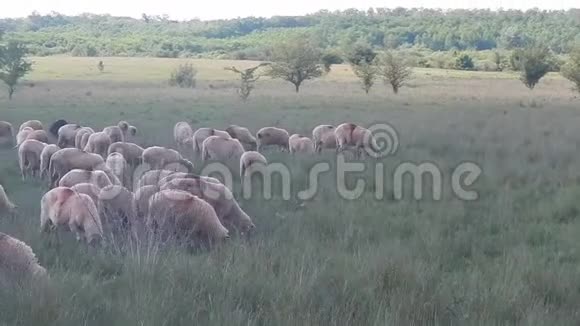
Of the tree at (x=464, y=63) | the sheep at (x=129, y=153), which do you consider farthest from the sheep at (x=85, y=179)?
the tree at (x=464, y=63)

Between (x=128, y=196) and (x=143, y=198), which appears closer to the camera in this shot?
(x=143, y=198)

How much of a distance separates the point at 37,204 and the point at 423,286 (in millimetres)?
7012

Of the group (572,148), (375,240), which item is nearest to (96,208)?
(375,240)

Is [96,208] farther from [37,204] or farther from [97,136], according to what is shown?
[97,136]

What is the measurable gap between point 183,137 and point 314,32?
104201mm

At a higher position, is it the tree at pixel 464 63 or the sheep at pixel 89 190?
the sheep at pixel 89 190

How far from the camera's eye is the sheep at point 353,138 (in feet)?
56.2

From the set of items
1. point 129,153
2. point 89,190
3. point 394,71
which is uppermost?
point 89,190

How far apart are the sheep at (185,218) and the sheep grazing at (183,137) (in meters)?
9.71

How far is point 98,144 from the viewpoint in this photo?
14945 millimetres

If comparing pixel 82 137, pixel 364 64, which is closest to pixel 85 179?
pixel 82 137

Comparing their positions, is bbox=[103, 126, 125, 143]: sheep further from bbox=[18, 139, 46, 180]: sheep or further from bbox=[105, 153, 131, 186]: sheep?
bbox=[105, 153, 131, 186]: sheep

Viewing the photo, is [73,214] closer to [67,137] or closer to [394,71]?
[67,137]

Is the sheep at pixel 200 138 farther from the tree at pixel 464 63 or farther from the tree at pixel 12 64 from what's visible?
the tree at pixel 464 63
